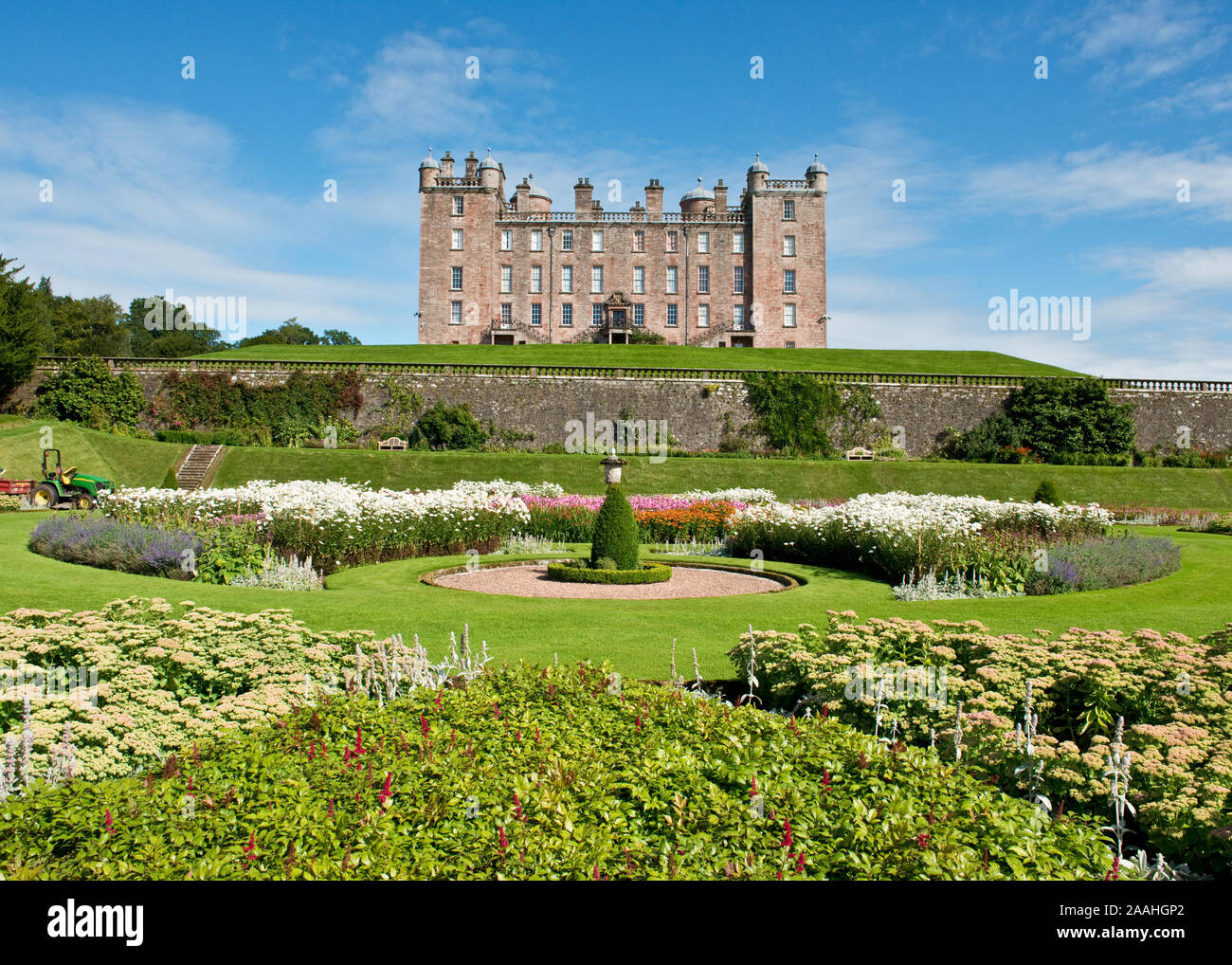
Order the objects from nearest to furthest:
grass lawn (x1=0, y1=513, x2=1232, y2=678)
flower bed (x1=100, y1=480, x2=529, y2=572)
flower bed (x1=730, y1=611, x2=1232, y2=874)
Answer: flower bed (x1=730, y1=611, x2=1232, y2=874) < grass lawn (x1=0, y1=513, x2=1232, y2=678) < flower bed (x1=100, y1=480, x2=529, y2=572)

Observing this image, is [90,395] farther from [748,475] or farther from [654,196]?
[654,196]

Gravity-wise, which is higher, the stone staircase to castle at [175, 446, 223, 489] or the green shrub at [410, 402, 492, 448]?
the green shrub at [410, 402, 492, 448]

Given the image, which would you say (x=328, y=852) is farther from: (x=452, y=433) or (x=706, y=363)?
(x=706, y=363)

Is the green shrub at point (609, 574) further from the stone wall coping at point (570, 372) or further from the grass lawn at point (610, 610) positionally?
the stone wall coping at point (570, 372)

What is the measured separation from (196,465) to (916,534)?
24.2 metres

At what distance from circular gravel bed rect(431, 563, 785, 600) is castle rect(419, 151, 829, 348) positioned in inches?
1510

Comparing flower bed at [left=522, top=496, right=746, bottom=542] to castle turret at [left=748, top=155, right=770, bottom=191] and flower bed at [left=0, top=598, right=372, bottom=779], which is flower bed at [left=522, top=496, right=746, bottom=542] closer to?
flower bed at [left=0, top=598, right=372, bottom=779]

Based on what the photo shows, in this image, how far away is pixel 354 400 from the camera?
3422cm

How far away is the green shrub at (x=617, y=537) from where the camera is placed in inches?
530

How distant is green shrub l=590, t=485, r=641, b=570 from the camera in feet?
44.2

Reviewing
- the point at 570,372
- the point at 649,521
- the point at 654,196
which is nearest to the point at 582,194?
the point at 654,196

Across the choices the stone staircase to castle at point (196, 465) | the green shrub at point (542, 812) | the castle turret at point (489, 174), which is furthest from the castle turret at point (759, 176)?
the green shrub at point (542, 812)

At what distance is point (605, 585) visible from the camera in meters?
Answer: 12.7

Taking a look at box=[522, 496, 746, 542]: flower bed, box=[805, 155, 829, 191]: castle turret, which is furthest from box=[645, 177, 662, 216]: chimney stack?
box=[522, 496, 746, 542]: flower bed
